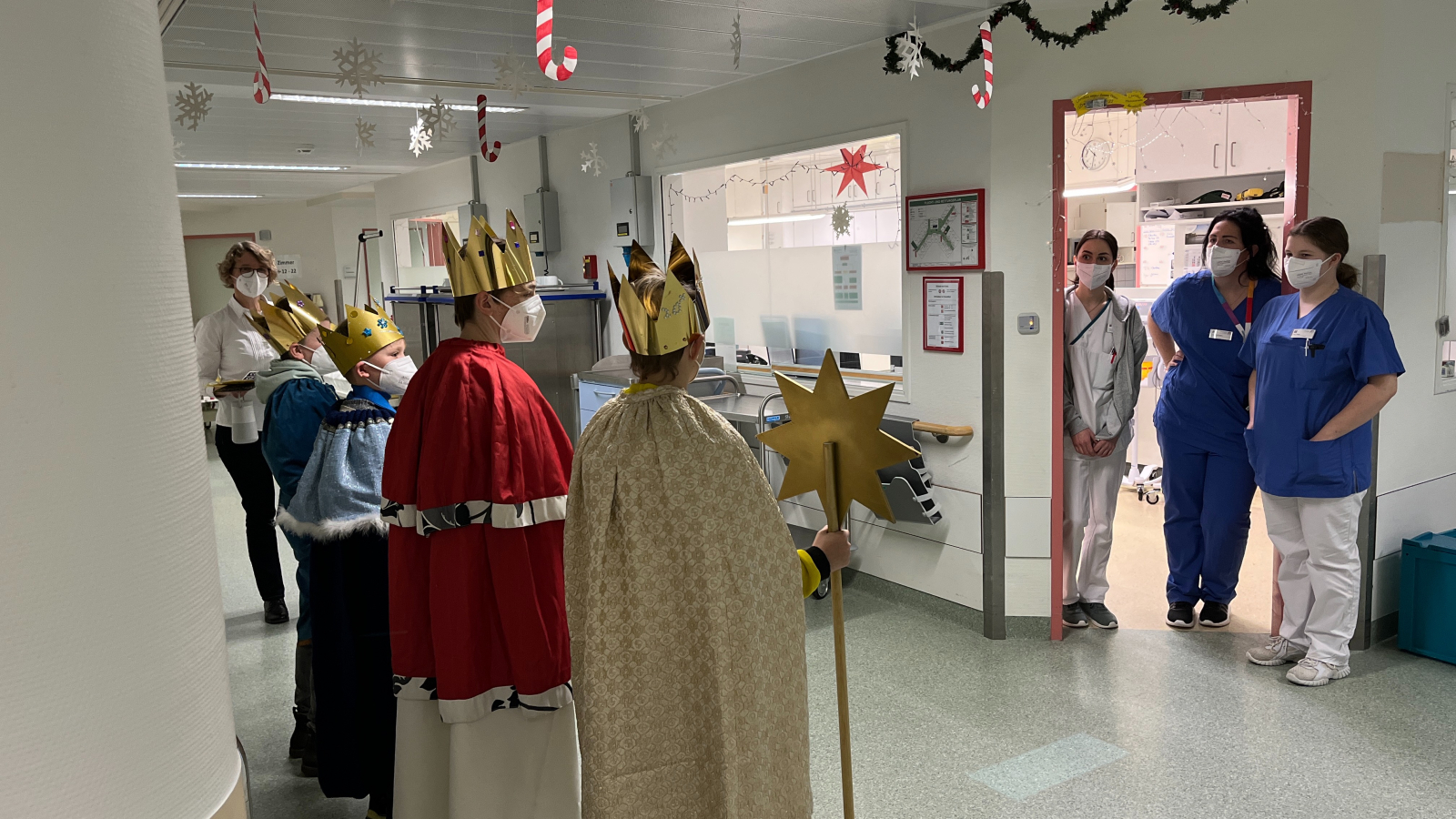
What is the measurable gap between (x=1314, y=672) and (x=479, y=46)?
4.04m

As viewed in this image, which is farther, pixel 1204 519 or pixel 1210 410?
pixel 1204 519

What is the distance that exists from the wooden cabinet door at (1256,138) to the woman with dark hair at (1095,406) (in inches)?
108

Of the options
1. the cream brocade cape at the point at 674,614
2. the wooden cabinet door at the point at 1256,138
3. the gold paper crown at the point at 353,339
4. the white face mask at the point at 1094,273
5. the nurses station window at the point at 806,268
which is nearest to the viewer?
the cream brocade cape at the point at 674,614

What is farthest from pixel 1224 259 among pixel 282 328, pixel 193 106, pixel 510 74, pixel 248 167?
pixel 248 167

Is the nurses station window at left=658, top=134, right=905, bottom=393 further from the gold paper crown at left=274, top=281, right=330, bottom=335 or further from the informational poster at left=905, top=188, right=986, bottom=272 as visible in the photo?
the gold paper crown at left=274, top=281, right=330, bottom=335

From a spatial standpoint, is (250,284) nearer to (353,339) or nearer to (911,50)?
(353,339)

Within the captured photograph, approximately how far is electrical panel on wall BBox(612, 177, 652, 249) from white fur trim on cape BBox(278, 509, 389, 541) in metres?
3.50

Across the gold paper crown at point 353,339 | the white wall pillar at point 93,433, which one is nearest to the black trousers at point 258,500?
the gold paper crown at point 353,339

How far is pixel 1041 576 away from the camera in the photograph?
3.95 m

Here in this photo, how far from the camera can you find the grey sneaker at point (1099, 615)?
13.2ft

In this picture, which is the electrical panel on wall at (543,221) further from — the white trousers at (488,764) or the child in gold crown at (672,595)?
the child in gold crown at (672,595)

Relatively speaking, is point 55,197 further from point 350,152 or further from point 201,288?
point 350,152

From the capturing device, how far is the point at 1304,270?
3346 millimetres

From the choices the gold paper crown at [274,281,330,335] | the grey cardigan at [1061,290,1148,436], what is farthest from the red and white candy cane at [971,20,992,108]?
the gold paper crown at [274,281,330,335]
